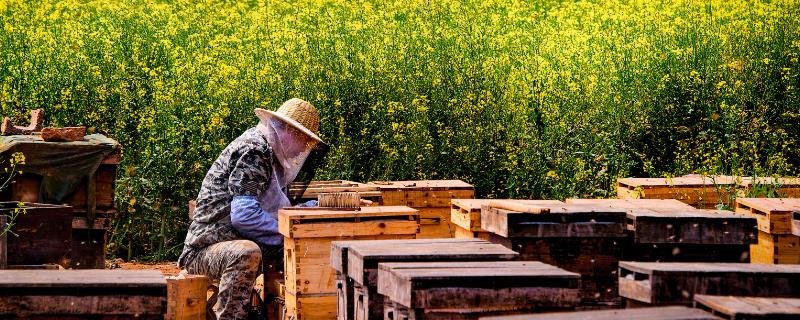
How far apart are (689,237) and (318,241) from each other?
2665 mm

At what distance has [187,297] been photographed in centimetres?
899

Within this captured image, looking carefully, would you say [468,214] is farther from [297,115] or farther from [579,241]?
[579,241]

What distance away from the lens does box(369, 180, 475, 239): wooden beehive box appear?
11.0 metres

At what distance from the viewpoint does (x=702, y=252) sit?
Answer: 24.6ft

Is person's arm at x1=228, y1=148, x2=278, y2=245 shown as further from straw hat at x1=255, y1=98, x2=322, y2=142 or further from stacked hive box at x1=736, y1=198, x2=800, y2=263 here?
stacked hive box at x1=736, y1=198, x2=800, y2=263

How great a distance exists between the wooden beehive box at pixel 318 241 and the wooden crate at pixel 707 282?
131 inches

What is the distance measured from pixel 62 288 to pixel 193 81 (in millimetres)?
8973

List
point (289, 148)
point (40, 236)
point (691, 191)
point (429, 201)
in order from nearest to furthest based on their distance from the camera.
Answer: point (40, 236)
point (289, 148)
point (429, 201)
point (691, 191)

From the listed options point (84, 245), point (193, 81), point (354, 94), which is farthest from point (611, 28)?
point (84, 245)

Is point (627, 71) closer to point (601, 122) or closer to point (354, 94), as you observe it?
point (601, 122)

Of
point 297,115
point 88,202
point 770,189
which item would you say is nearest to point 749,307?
point 297,115

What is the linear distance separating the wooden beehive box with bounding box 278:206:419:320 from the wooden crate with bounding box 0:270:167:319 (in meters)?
3.04

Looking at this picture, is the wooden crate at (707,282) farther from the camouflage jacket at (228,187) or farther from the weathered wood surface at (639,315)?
the camouflage jacket at (228,187)

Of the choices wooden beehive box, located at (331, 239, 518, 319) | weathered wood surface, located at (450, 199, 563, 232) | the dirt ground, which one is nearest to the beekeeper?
weathered wood surface, located at (450, 199, 563, 232)
